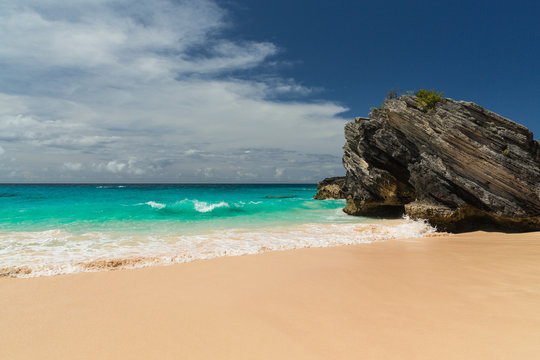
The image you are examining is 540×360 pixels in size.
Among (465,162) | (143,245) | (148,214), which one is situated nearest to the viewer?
(143,245)

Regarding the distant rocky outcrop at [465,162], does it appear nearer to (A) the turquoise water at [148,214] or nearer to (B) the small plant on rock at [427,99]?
(B) the small plant on rock at [427,99]

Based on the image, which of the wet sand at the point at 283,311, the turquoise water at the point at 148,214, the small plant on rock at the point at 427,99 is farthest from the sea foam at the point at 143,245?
the small plant on rock at the point at 427,99

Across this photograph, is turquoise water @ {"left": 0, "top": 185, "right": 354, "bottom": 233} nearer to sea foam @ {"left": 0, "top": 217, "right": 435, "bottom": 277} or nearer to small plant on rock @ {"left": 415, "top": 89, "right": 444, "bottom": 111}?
sea foam @ {"left": 0, "top": 217, "right": 435, "bottom": 277}

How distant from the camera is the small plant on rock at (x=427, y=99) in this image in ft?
41.5

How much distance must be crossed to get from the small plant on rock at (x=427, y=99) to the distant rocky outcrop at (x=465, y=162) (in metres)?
0.09

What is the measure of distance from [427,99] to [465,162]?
3.49 m

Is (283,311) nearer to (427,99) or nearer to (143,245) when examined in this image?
(143,245)

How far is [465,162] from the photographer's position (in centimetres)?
1152

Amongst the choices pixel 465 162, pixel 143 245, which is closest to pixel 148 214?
pixel 143 245

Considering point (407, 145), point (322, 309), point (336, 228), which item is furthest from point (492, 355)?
point (407, 145)

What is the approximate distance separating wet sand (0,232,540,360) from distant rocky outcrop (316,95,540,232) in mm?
5591

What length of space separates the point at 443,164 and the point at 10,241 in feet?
59.2

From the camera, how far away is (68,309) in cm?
433

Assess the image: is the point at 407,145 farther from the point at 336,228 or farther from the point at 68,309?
the point at 68,309
